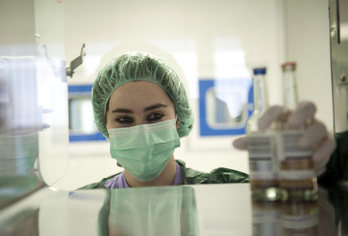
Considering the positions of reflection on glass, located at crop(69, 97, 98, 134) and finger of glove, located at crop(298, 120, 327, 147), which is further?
reflection on glass, located at crop(69, 97, 98, 134)

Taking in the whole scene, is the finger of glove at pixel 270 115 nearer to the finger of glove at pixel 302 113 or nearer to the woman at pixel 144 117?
the finger of glove at pixel 302 113

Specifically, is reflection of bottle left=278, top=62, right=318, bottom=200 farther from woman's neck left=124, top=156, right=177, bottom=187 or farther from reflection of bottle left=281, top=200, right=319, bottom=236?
woman's neck left=124, top=156, right=177, bottom=187

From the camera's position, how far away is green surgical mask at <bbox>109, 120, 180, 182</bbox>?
1.13 m

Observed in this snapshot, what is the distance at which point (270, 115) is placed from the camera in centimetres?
65

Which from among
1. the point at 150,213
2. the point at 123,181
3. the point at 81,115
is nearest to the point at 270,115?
the point at 150,213

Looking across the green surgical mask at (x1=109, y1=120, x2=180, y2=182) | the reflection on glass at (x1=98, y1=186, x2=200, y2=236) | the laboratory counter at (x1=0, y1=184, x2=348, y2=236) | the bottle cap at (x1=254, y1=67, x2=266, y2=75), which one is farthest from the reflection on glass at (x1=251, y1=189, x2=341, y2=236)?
the green surgical mask at (x1=109, y1=120, x2=180, y2=182)

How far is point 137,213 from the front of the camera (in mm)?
643

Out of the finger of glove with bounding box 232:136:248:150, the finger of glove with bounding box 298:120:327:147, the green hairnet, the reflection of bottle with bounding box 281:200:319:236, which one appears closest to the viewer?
the reflection of bottle with bounding box 281:200:319:236

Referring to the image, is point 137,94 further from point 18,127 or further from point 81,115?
point 81,115

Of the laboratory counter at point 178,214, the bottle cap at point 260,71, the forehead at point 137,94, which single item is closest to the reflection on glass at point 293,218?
the laboratory counter at point 178,214

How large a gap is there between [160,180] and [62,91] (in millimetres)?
515

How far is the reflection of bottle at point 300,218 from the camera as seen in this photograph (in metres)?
0.50

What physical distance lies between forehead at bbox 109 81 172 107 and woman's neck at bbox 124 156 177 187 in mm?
273

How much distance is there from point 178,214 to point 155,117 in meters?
0.61
